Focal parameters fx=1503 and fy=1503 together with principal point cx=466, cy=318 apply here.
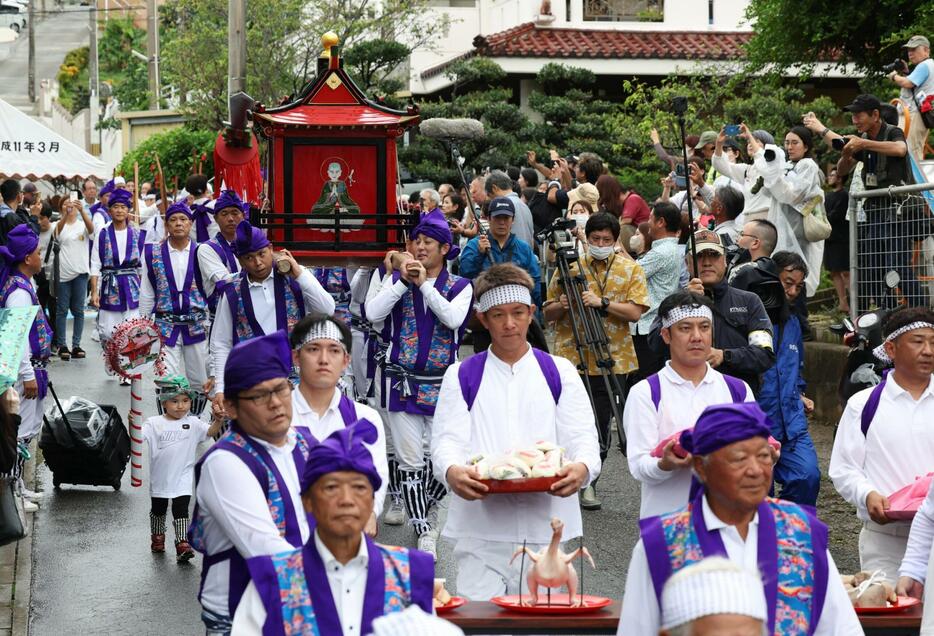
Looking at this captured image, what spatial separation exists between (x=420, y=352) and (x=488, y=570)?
10.5 feet

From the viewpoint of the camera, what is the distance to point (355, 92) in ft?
33.2

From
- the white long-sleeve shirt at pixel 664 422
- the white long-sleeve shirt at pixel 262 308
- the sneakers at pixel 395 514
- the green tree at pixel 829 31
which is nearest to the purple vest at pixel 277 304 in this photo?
the white long-sleeve shirt at pixel 262 308

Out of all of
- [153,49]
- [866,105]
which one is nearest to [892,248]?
[866,105]

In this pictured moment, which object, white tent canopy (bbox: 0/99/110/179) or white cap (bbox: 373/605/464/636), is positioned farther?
white tent canopy (bbox: 0/99/110/179)

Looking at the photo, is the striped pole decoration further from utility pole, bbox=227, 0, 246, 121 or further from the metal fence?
utility pole, bbox=227, 0, 246, 121

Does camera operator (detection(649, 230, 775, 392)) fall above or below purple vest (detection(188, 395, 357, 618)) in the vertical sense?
above

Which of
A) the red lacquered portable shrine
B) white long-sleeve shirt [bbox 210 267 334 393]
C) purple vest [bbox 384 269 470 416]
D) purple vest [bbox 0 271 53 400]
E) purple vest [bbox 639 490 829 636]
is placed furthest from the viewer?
purple vest [bbox 0 271 53 400]

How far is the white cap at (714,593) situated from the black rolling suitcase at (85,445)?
8.63 meters

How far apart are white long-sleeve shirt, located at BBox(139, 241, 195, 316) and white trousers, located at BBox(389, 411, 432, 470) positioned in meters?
2.92

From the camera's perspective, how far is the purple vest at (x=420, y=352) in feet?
32.7

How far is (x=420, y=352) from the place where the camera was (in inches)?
393

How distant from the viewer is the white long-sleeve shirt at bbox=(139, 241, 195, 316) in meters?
12.1

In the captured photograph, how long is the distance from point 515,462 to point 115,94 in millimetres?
59546

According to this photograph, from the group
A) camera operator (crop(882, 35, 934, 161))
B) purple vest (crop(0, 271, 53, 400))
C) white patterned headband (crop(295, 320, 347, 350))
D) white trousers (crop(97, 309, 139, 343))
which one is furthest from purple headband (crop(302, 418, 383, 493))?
white trousers (crop(97, 309, 139, 343))
